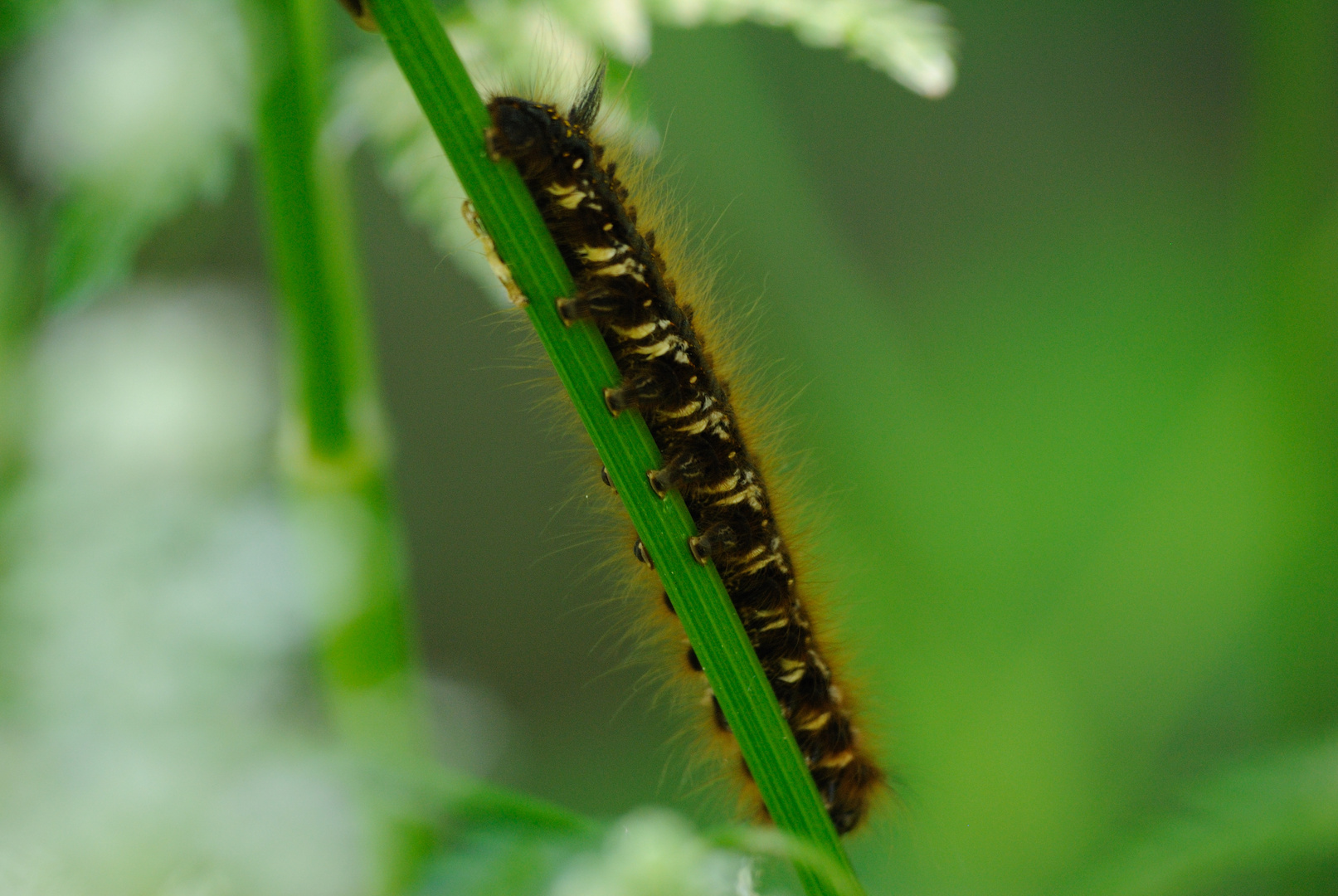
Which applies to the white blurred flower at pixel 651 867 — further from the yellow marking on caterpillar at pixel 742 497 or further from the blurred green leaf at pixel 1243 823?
the blurred green leaf at pixel 1243 823

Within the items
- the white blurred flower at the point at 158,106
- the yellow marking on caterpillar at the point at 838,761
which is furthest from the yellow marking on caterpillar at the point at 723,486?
the white blurred flower at the point at 158,106

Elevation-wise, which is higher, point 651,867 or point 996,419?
point 651,867

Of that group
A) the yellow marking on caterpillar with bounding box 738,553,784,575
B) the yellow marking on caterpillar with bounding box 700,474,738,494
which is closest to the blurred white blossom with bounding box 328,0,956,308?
the yellow marking on caterpillar with bounding box 700,474,738,494

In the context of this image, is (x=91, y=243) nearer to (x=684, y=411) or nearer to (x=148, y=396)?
(x=684, y=411)

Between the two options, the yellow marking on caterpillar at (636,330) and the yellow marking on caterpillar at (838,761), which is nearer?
the yellow marking on caterpillar at (636,330)

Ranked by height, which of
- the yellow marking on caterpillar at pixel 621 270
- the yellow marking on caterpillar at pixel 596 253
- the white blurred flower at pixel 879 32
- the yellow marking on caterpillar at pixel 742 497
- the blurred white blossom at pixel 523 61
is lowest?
the yellow marking on caterpillar at pixel 742 497

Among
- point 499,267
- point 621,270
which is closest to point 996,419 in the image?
point 621,270

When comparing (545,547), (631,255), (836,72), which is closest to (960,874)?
(631,255)
